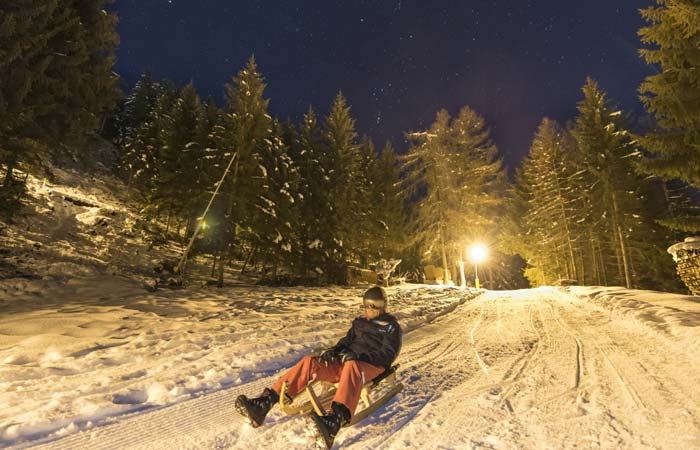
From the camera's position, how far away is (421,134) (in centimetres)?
2881

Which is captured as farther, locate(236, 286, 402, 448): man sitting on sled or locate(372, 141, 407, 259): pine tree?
locate(372, 141, 407, 259): pine tree

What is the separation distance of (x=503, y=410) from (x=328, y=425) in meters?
2.05

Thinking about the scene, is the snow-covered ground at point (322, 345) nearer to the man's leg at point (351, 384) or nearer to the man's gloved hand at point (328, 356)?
the man's leg at point (351, 384)

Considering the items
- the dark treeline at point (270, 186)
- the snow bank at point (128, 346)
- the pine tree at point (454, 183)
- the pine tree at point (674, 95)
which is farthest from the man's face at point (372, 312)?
the pine tree at point (454, 183)

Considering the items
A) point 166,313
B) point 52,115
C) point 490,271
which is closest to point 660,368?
point 166,313

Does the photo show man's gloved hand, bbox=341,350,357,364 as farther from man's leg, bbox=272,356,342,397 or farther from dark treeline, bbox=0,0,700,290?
dark treeline, bbox=0,0,700,290

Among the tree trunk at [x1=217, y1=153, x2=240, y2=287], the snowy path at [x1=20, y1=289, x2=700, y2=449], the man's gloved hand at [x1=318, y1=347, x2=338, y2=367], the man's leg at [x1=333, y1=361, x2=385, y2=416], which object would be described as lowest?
the snowy path at [x1=20, y1=289, x2=700, y2=449]

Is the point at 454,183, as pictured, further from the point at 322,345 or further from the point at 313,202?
the point at 322,345

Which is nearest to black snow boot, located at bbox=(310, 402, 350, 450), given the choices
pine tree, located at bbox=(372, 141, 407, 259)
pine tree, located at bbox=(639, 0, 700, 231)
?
pine tree, located at bbox=(639, 0, 700, 231)

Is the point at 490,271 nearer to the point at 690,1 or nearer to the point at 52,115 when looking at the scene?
the point at 690,1

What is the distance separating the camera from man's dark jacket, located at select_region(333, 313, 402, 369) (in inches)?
160

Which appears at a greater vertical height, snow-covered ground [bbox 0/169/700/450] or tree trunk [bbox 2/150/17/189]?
tree trunk [bbox 2/150/17/189]

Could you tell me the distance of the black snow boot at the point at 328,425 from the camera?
9.91 feet

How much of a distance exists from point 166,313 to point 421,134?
24203 mm
